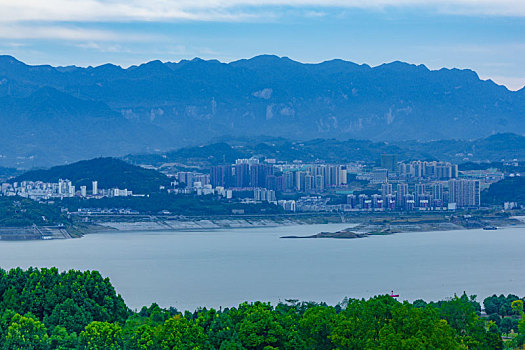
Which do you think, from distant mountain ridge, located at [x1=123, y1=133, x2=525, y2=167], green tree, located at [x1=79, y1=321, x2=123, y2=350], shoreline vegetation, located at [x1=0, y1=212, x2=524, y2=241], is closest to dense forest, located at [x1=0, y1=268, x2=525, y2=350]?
green tree, located at [x1=79, y1=321, x2=123, y2=350]

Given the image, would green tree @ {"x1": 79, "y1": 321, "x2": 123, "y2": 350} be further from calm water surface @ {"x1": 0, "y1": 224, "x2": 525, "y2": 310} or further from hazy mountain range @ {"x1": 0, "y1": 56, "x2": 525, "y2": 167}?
hazy mountain range @ {"x1": 0, "y1": 56, "x2": 525, "y2": 167}

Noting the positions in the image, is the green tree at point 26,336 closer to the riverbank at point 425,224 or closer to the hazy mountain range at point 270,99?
the riverbank at point 425,224

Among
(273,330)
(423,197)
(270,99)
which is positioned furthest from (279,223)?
(270,99)

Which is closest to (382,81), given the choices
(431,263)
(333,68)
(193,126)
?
(333,68)

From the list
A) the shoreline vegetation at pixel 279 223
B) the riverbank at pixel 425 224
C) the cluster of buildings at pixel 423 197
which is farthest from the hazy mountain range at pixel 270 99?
the riverbank at pixel 425 224

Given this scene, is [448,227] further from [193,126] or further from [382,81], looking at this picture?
[382,81]

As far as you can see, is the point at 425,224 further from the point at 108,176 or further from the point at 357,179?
→ the point at 357,179
